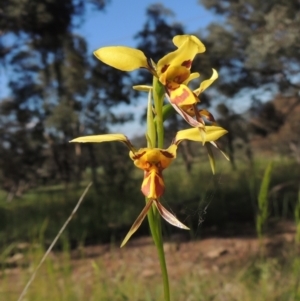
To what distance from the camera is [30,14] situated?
530cm

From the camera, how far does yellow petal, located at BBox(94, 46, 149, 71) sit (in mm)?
394

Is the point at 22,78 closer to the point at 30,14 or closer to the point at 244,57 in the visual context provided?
the point at 30,14

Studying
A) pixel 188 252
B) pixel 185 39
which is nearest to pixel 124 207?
pixel 188 252

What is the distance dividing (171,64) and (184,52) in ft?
0.07

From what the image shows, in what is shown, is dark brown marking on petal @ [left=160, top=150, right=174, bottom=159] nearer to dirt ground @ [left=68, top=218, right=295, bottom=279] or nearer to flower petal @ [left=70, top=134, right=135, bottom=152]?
flower petal @ [left=70, top=134, right=135, bottom=152]

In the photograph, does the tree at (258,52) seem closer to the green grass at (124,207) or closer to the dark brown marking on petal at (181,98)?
the green grass at (124,207)

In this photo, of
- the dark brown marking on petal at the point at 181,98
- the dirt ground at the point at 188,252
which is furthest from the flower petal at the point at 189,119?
the dirt ground at the point at 188,252

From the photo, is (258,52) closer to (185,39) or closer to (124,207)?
(124,207)

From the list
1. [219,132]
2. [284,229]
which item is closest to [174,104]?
[219,132]

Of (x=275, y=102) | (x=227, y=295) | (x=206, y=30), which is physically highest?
(x=206, y=30)

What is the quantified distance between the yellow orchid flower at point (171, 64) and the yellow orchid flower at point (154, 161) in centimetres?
3

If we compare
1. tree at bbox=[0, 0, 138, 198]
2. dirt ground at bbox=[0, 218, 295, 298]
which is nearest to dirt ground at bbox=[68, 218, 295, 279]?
dirt ground at bbox=[0, 218, 295, 298]

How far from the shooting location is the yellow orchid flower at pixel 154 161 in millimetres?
390

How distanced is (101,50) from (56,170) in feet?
24.9
